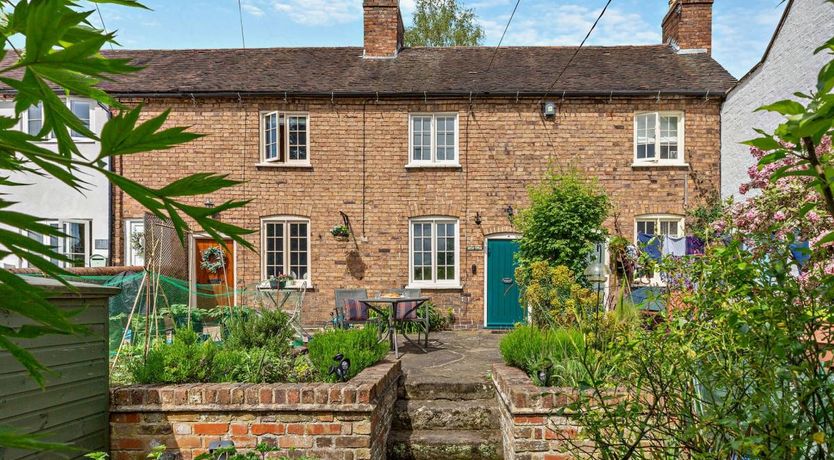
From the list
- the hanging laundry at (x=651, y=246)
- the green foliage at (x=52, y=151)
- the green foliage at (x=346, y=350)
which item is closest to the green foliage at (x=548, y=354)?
the hanging laundry at (x=651, y=246)

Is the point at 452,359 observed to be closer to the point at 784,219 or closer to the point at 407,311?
the point at 407,311

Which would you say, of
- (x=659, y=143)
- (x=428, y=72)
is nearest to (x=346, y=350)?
(x=428, y=72)

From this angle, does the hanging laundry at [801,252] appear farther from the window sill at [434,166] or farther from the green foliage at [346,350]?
the window sill at [434,166]

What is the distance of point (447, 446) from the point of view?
516 cm

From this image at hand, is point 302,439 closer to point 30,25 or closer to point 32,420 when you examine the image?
point 32,420

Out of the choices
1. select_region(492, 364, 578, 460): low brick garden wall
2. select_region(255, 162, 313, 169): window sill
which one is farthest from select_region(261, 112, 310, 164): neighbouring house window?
select_region(492, 364, 578, 460): low brick garden wall

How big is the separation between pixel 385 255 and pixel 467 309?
87.7 inches

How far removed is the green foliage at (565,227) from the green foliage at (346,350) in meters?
4.76

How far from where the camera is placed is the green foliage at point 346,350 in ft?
16.0

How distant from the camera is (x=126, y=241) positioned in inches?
535

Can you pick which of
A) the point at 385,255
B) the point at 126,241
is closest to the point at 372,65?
the point at 385,255

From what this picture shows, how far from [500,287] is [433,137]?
A: 3786 mm

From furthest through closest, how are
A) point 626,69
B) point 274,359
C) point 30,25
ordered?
point 626,69, point 274,359, point 30,25

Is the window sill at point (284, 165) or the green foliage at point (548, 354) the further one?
the window sill at point (284, 165)
